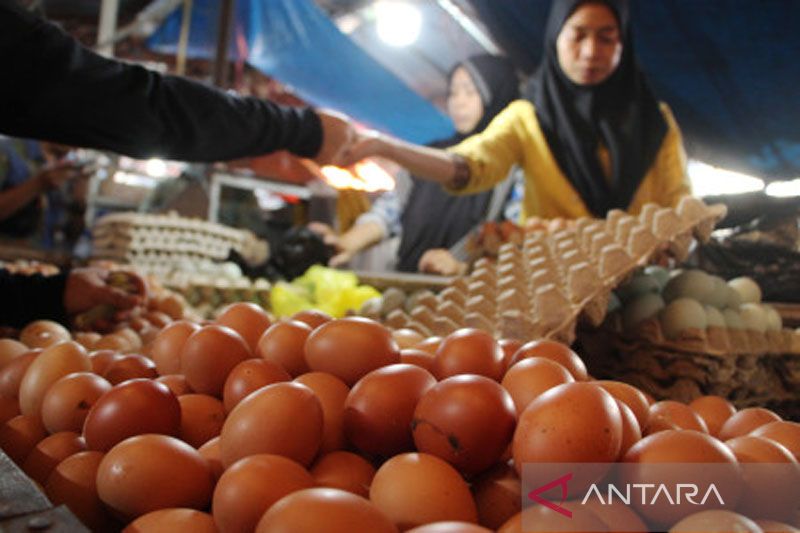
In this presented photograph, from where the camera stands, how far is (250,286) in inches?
129

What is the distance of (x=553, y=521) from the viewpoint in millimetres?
539

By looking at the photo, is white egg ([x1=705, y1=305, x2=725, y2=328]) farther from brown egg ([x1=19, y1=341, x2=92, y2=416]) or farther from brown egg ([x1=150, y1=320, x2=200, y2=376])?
brown egg ([x1=19, y1=341, x2=92, y2=416])

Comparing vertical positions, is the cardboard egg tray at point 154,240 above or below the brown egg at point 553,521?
below

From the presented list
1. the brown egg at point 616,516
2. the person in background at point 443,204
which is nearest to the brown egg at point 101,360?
the brown egg at point 616,516

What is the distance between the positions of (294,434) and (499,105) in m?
4.19

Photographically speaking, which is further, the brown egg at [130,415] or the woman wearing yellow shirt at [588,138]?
the woman wearing yellow shirt at [588,138]

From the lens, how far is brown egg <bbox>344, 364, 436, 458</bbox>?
2.49 feet

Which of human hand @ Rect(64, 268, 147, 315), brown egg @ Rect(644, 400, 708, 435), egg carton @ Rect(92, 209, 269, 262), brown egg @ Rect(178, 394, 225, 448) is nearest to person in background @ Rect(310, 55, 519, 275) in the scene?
egg carton @ Rect(92, 209, 269, 262)

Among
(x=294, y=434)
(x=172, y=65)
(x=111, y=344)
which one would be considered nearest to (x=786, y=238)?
(x=294, y=434)

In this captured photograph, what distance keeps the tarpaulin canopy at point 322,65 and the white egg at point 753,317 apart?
14.8 ft

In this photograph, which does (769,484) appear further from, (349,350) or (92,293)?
(92,293)

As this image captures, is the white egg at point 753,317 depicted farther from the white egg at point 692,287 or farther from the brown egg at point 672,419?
the brown egg at point 672,419

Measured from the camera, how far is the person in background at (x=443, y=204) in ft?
14.5

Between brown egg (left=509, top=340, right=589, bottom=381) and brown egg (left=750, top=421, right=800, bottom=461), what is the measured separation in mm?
261
